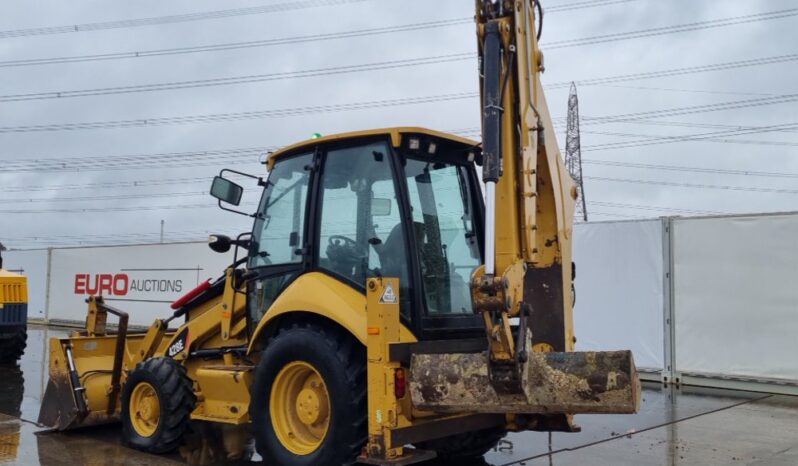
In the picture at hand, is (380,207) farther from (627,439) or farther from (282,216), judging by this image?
(627,439)

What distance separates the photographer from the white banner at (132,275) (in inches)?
669

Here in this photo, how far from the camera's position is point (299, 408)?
5.18 metres

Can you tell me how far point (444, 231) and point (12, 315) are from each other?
957 centimetres

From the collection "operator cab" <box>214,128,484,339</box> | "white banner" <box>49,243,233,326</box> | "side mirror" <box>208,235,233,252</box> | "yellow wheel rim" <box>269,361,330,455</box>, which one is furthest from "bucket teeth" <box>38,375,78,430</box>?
"white banner" <box>49,243,233,326</box>

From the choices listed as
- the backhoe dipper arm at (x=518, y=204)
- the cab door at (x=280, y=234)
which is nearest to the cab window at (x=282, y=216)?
the cab door at (x=280, y=234)

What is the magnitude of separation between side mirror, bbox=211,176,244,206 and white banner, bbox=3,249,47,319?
17179 millimetres

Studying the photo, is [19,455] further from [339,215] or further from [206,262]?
[206,262]

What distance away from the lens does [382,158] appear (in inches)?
206

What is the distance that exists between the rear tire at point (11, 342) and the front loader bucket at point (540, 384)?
32.8 feet

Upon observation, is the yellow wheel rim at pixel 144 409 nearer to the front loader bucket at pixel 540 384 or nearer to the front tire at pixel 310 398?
the front tire at pixel 310 398

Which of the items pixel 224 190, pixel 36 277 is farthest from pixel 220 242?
pixel 36 277

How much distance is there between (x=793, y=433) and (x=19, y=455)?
7242mm

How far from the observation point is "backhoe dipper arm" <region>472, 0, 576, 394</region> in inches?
161

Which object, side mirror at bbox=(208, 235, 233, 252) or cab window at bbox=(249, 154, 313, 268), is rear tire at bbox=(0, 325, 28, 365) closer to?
side mirror at bbox=(208, 235, 233, 252)
